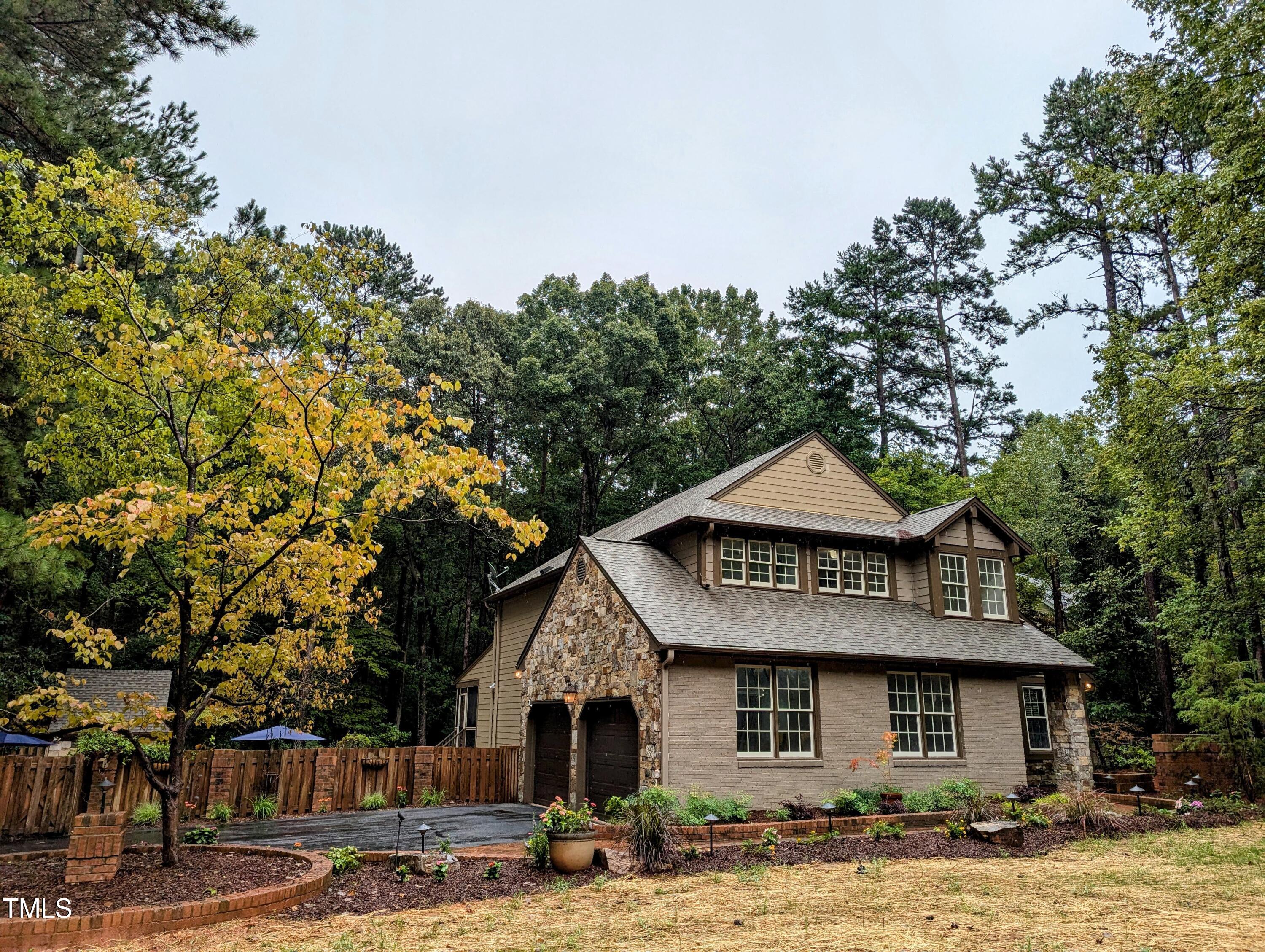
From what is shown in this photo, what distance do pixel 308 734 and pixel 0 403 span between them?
34.1ft

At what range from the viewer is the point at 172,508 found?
750 centimetres

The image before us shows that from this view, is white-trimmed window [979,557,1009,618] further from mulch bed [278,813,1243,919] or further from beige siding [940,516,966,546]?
mulch bed [278,813,1243,919]

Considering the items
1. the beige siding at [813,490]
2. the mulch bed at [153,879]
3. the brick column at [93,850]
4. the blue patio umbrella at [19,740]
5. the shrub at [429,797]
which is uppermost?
the beige siding at [813,490]

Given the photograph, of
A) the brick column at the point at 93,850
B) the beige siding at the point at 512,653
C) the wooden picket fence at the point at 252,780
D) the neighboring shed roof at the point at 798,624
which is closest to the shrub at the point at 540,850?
the neighboring shed roof at the point at 798,624

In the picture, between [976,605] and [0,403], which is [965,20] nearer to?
[976,605]

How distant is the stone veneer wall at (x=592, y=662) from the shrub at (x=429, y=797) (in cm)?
187

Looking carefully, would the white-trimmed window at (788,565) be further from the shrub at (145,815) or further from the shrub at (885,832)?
the shrub at (145,815)

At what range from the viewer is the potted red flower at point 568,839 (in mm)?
9461

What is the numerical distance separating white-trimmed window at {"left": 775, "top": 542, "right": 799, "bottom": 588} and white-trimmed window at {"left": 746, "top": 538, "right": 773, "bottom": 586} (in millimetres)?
223

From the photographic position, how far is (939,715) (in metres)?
15.6

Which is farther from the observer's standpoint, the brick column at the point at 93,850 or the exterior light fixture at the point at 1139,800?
the exterior light fixture at the point at 1139,800

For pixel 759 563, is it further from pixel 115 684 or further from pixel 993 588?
pixel 115 684

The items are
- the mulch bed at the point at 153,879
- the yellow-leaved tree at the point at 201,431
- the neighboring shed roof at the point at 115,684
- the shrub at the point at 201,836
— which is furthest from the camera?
the neighboring shed roof at the point at 115,684

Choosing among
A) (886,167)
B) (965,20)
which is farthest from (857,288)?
(965,20)
